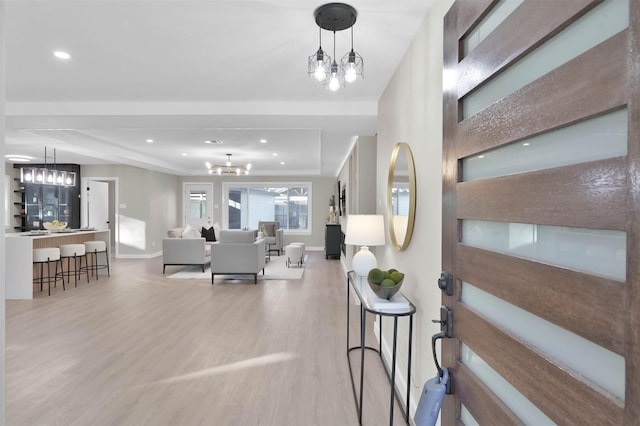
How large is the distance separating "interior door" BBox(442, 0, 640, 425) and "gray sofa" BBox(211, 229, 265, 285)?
5.03 metres

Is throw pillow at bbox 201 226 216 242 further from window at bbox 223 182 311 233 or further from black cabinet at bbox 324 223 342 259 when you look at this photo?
black cabinet at bbox 324 223 342 259

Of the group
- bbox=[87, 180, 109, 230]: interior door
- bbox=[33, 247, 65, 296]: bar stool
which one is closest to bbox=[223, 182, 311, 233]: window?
bbox=[87, 180, 109, 230]: interior door

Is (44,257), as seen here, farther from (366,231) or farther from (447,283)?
(447,283)

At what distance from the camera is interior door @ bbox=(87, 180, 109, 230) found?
8773 mm

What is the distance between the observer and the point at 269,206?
11.2 meters

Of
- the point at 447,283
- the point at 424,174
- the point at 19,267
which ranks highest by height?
the point at 424,174

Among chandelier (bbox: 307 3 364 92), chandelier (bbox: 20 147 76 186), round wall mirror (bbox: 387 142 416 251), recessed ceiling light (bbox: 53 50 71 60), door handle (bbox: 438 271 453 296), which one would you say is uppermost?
recessed ceiling light (bbox: 53 50 71 60)

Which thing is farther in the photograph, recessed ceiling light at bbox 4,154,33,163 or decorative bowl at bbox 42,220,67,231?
recessed ceiling light at bbox 4,154,33,163

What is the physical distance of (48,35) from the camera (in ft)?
7.58

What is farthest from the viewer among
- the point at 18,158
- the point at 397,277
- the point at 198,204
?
the point at 198,204

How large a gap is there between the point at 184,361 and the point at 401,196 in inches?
93.1

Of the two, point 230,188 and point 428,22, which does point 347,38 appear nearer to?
point 428,22

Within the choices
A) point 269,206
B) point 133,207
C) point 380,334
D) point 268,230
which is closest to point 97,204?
point 133,207

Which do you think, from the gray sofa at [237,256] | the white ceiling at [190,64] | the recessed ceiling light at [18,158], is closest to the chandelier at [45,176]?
the recessed ceiling light at [18,158]
